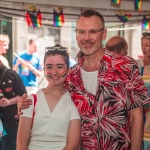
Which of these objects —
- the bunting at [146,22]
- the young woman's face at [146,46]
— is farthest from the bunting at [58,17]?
the young woman's face at [146,46]

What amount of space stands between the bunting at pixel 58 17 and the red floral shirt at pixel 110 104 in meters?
4.11

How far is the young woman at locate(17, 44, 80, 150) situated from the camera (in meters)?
2.06

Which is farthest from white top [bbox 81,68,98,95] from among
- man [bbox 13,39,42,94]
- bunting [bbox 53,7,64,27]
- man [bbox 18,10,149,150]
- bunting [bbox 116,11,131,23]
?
man [bbox 13,39,42,94]

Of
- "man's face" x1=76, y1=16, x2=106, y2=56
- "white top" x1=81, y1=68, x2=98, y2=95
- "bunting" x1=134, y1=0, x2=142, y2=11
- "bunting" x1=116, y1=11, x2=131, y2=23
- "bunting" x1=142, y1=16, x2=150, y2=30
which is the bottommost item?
"white top" x1=81, y1=68, x2=98, y2=95

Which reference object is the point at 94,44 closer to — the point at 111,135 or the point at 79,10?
the point at 111,135

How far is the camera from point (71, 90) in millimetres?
2260

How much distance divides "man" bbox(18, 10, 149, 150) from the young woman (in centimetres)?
7

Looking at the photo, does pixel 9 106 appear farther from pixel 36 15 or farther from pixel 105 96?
pixel 36 15

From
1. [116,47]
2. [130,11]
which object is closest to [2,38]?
[116,47]

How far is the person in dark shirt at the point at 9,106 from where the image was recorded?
408 cm

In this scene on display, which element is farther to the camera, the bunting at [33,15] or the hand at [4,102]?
the bunting at [33,15]

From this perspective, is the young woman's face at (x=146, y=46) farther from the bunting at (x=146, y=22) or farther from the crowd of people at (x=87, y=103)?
the bunting at (x=146, y=22)

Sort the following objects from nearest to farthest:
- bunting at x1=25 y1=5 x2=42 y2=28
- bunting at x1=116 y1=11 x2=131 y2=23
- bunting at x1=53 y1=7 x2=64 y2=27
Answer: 1. bunting at x1=25 y1=5 x2=42 y2=28
2. bunting at x1=53 y1=7 x2=64 y2=27
3. bunting at x1=116 y1=11 x2=131 y2=23

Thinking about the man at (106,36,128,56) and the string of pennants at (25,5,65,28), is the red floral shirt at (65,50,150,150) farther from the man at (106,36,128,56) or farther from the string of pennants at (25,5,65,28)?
the string of pennants at (25,5,65,28)
